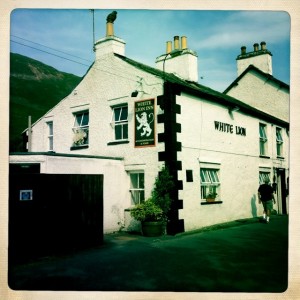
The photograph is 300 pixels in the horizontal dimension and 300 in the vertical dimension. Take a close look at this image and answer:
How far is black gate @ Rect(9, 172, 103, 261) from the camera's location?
21.9ft

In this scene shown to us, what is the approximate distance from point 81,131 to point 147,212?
3885mm

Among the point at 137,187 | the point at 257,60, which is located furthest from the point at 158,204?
the point at 257,60

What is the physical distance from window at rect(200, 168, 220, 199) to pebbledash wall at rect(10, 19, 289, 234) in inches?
2.8

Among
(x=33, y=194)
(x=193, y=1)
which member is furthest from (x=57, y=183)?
(x=193, y=1)

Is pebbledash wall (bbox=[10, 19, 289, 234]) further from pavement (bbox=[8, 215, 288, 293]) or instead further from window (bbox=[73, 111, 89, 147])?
pavement (bbox=[8, 215, 288, 293])

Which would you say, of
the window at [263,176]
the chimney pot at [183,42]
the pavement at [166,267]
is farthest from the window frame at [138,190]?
the window at [263,176]

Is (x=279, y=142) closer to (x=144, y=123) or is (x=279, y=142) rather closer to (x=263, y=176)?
(x=263, y=176)

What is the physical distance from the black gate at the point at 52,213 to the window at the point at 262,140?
6889 mm

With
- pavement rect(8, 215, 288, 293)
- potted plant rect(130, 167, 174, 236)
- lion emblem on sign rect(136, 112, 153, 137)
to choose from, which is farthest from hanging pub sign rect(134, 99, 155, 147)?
pavement rect(8, 215, 288, 293)

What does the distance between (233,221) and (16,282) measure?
7228 mm

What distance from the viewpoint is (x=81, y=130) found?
10.8 meters

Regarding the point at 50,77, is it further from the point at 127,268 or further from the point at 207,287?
the point at 207,287

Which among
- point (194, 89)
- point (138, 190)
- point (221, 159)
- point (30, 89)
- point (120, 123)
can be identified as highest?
point (194, 89)

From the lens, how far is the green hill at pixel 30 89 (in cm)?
640
